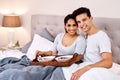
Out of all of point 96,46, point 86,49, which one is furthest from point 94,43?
point 86,49

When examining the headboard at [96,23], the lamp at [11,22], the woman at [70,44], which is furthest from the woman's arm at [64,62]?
the lamp at [11,22]

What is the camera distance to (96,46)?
209 cm

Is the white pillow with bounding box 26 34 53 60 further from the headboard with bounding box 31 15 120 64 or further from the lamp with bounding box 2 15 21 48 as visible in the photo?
the lamp with bounding box 2 15 21 48

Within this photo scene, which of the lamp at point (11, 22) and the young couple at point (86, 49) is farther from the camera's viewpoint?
the lamp at point (11, 22)

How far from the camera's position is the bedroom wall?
276 centimetres

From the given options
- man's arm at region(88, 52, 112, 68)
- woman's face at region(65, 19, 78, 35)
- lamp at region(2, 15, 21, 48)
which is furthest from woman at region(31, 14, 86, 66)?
lamp at region(2, 15, 21, 48)

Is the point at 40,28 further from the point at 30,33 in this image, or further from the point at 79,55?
the point at 79,55

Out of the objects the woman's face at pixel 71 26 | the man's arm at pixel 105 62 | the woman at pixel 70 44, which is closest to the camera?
the man's arm at pixel 105 62

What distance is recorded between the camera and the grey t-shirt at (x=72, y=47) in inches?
91.0

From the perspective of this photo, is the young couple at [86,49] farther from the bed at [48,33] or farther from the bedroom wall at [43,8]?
the bedroom wall at [43,8]

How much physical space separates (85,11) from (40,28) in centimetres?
155

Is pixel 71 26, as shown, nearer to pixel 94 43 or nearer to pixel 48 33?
pixel 94 43

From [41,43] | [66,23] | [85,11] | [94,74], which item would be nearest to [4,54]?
[41,43]

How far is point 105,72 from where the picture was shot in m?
1.71
